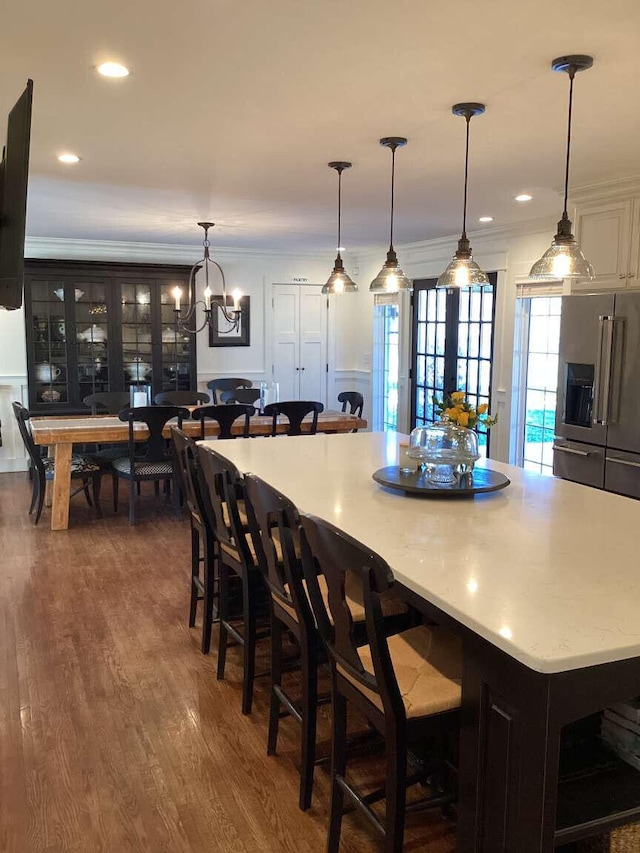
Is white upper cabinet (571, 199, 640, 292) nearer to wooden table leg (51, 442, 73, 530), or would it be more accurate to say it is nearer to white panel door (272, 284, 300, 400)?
wooden table leg (51, 442, 73, 530)

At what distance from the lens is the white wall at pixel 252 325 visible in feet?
24.6

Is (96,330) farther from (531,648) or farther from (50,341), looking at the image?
(531,648)

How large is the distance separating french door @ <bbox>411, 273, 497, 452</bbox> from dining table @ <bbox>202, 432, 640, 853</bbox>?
4286 millimetres

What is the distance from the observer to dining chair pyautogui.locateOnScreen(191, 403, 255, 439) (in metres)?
5.59

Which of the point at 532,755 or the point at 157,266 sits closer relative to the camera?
the point at 532,755

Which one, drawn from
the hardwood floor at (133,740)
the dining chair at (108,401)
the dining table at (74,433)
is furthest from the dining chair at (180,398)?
the hardwood floor at (133,740)

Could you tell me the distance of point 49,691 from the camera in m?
2.98

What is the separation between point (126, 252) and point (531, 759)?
24.4 feet

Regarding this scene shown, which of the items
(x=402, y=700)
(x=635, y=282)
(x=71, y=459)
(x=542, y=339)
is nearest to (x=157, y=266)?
(x=71, y=459)

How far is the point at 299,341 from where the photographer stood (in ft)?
29.1

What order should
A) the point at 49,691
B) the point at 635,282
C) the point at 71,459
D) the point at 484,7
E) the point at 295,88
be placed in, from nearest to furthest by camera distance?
the point at 484,7 → the point at 295,88 → the point at 49,691 → the point at 635,282 → the point at 71,459

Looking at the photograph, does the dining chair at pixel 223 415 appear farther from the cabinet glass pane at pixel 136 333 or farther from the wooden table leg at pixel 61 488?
the cabinet glass pane at pixel 136 333

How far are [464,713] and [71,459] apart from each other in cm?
455

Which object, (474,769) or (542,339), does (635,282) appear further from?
(474,769)
